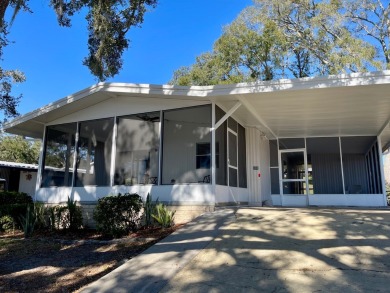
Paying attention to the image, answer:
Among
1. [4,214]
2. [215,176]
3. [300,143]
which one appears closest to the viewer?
[215,176]

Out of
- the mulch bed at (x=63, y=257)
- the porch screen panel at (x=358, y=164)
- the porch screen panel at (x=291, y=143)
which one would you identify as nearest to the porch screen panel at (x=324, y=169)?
the porch screen panel at (x=358, y=164)

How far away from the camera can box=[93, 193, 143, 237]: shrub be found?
7.96m

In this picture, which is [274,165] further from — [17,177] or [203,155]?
[17,177]

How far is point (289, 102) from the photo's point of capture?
29.5 feet

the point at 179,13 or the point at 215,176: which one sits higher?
the point at 179,13

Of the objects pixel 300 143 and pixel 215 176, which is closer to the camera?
pixel 215 176

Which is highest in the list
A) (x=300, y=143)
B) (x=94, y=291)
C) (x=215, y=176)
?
(x=300, y=143)

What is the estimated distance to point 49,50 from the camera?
19969 millimetres

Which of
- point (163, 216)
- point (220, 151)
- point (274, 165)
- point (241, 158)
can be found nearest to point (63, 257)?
point (163, 216)

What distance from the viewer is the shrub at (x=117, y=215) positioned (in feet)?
26.1

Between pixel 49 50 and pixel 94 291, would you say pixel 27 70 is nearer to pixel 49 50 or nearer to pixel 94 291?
pixel 49 50

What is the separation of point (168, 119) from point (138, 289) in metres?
6.16

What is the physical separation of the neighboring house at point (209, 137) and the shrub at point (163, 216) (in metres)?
0.65

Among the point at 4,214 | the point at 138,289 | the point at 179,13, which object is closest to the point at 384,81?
the point at 138,289
